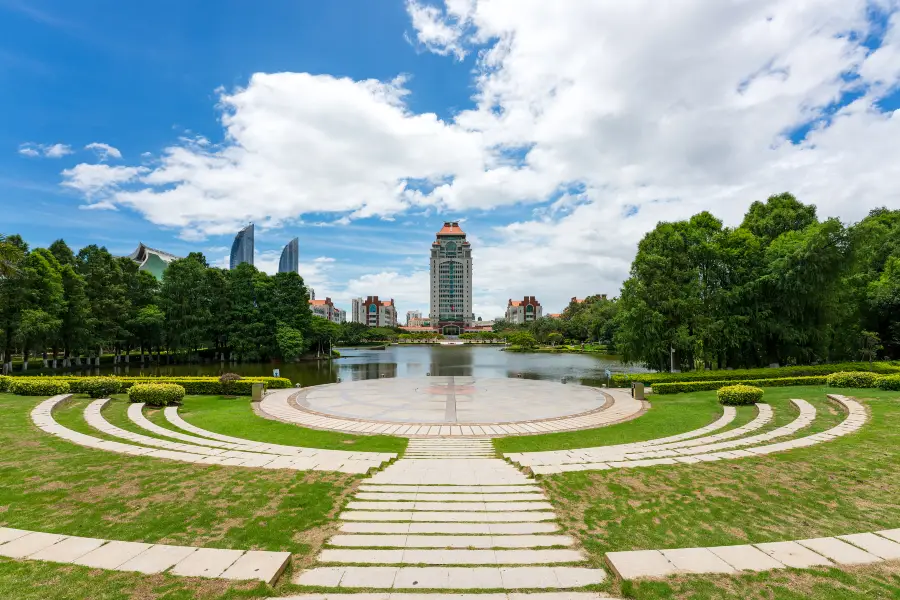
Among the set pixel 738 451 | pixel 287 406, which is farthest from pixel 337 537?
pixel 287 406

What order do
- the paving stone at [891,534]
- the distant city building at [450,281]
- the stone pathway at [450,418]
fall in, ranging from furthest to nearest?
1. the distant city building at [450,281]
2. the stone pathway at [450,418]
3. the paving stone at [891,534]

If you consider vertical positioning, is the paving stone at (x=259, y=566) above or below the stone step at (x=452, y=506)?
above

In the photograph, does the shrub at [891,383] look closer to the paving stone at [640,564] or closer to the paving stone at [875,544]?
the paving stone at [875,544]

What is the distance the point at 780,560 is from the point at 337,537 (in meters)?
5.89

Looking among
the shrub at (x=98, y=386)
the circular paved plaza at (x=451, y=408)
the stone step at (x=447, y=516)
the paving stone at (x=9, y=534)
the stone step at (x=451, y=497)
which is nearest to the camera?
the paving stone at (x=9, y=534)

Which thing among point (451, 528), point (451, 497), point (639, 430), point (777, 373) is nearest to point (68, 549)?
point (451, 528)

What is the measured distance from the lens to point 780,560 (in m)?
5.29

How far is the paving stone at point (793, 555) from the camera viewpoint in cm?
519

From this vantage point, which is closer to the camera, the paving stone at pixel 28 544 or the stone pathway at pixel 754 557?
the stone pathway at pixel 754 557

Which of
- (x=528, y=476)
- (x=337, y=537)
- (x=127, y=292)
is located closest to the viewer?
(x=337, y=537)

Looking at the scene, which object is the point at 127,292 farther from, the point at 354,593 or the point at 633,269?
the point at 354,593

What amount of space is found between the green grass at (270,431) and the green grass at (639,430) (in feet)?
13.0

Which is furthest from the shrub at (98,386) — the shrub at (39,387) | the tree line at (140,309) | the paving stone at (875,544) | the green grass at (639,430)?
the paving stone at (875,544)

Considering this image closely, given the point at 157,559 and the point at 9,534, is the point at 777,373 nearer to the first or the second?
the point at 157,559
